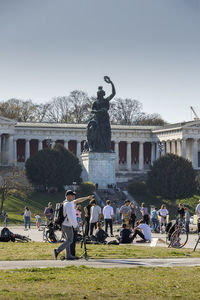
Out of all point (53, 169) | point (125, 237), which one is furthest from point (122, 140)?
point (125, 237)

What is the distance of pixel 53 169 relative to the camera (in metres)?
99.2

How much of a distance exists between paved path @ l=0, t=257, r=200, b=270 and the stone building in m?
102

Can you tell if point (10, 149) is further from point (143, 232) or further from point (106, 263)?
point (106, 263)

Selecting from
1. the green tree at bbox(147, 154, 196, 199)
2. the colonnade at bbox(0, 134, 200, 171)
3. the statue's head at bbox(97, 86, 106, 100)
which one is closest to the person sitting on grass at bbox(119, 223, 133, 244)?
the statue's head at bbox(97, 86, 106, 100)

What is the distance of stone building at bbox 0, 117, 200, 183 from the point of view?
12925 centimetres

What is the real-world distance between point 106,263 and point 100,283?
5.07m

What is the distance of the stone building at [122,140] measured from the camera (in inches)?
5089

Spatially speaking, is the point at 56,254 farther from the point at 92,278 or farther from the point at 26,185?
the point at 26,185

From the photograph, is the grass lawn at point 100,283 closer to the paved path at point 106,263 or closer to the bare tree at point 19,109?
the paved path at point 106,263

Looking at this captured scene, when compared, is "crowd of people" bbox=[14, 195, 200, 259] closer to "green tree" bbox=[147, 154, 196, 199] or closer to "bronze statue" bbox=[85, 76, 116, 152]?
"bronze statue" bbox=[85, 76, 116, 152]

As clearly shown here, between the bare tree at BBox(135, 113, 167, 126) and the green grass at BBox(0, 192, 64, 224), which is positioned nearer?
the green grass at BBox(0, 192, 64, 224)

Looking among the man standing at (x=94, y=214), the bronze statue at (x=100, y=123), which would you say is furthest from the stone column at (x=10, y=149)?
the man standing at (x=94, y=214)

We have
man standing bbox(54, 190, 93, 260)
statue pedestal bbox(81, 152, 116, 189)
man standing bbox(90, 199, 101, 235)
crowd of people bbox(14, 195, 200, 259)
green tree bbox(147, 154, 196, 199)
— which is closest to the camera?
man standing bbox(54, 190, 93, 260)

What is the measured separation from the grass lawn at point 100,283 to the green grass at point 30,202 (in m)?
57.9
